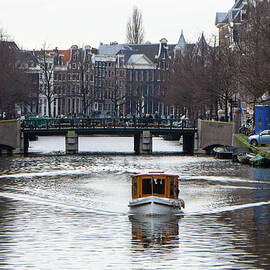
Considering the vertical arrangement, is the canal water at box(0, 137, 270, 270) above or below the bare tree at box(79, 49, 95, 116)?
below

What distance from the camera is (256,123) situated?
3438 inches

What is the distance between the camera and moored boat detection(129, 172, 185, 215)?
41.8 m

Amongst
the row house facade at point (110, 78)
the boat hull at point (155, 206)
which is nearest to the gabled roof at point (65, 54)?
the row house facade at point (110, 78)


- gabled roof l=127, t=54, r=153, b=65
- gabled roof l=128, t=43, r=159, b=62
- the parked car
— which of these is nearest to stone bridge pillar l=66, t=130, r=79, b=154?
the parked car

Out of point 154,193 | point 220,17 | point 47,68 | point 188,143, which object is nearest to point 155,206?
point 154,193

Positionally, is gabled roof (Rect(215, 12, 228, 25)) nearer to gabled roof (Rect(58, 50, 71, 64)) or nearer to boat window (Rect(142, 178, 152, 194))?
gabled roof (Rect(58, 50, 71, 64))

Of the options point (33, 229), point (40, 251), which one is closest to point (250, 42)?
point (33, 229)

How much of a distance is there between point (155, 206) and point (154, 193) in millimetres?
1160

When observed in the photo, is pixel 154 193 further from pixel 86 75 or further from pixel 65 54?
pixel 65 54

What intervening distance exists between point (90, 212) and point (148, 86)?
140 meters

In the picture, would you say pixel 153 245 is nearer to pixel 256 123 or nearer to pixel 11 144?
pixel 256 123

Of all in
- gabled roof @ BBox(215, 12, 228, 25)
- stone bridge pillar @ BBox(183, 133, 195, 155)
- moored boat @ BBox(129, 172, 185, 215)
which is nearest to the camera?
moored boat @ BBox(129, 172, 185, 215)

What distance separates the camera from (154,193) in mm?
42625

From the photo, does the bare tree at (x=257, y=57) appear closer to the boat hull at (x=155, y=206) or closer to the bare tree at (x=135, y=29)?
the boat hull at (x=155, y=206)
